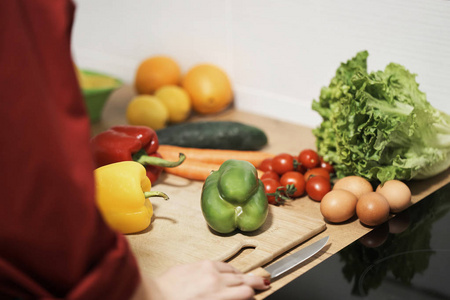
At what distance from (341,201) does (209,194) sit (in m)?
0.30

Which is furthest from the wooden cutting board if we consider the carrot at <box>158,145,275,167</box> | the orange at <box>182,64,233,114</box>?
the orange at <box>182,64,233,114</box>

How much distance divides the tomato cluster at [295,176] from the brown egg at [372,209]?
0.14 meters

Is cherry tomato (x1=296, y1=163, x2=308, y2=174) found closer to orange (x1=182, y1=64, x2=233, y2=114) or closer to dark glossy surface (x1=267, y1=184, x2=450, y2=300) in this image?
dark glossy surface (x1=267, y1=184, x2=450, y2=300)

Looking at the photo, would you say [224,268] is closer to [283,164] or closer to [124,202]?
[124,202]

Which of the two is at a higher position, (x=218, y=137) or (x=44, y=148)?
(x=44, y=148)

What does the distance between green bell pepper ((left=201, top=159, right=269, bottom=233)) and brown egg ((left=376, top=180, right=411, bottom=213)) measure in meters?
0.30

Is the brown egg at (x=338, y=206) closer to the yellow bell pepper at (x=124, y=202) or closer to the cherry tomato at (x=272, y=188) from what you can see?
the cherry tomato at (x=272, y=188)

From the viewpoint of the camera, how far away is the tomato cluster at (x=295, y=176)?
1.31 metres

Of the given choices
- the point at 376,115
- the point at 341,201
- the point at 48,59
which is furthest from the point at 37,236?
the point at 376,115

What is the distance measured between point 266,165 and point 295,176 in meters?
0.14

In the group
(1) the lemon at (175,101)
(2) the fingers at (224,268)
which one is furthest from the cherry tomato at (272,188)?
(1) the lemon at (175,101)

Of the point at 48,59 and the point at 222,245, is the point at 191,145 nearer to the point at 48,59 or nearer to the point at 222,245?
the point at 222,245

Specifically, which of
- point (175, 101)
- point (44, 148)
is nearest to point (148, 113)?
point (175, 101)

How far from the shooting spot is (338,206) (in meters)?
1.18
